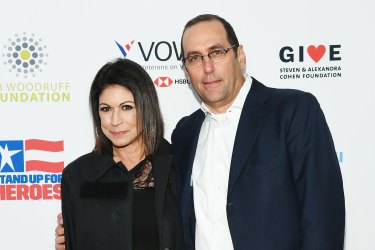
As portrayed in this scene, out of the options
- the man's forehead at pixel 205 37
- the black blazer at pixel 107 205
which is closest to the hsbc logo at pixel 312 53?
the man's forehead at pixel 205 37

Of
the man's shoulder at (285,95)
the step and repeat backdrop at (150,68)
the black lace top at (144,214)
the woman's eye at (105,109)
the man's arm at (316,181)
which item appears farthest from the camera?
the step and repeat backdrop at (150,68)

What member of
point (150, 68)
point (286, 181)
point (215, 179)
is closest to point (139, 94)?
point (215, 179)

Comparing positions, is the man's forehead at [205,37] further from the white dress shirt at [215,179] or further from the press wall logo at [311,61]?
the press wall logo at [311,61]

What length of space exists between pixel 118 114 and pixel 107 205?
41 cm

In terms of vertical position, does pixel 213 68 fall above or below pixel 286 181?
above

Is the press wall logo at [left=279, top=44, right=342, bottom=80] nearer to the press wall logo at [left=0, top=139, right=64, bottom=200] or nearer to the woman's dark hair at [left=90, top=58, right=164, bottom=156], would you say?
the woman's dark hair at [left=90, top=58, right=164, bottom=156]

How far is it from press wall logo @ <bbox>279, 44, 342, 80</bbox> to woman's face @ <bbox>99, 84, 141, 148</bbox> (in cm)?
104

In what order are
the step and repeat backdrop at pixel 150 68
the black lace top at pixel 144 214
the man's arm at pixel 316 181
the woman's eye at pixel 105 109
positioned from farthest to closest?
the step and repeat backdrop at pixel 150 68, the woman's eye at pixel 105 109, the black lace top at pixel 144 214, the man's arm at pixel 316 181

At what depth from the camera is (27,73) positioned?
2.65 meters

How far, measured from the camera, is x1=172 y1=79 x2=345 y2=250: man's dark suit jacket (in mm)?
1719

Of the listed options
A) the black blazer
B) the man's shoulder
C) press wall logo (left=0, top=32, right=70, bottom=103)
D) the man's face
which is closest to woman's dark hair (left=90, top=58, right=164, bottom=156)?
the black blazer

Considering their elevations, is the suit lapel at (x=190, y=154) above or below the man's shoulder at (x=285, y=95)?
below

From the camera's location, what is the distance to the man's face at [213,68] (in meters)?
1.96

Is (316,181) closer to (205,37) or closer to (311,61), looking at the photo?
(205,37)
